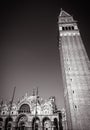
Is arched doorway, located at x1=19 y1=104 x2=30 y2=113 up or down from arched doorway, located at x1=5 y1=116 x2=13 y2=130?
up

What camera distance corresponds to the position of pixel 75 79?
85.0ft

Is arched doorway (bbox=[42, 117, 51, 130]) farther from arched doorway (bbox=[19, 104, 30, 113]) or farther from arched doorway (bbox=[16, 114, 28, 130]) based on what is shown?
arched doorway (bbox=[19, 104, 30, 113])

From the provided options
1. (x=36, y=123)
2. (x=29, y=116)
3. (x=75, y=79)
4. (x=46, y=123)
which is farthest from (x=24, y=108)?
(x=75, y=79)

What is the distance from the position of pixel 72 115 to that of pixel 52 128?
14.9m

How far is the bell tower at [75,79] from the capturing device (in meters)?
21.2

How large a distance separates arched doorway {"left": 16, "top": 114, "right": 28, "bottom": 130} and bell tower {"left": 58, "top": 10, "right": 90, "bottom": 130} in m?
15.4

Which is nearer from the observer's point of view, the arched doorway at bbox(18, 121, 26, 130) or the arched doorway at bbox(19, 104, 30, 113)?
the arched doorway at bbox(18, 121, 26, 130)

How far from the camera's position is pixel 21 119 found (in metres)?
35.2

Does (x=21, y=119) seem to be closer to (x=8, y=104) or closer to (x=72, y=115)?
(x=8, y=104)

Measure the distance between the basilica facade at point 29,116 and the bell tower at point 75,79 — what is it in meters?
9.59

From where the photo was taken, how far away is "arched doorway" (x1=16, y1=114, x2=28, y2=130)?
112 ft

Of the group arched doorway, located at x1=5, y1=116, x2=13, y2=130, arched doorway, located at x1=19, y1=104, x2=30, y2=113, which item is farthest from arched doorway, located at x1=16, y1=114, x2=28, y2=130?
arched doorway, located at x1=5, y1=116, x2=13, y2=130

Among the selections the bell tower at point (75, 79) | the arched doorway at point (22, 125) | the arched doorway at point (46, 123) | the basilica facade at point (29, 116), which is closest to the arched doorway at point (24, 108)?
the basilica facade at point (29, 116)

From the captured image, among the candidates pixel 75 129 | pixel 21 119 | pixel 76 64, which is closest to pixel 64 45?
pixel 76 64
